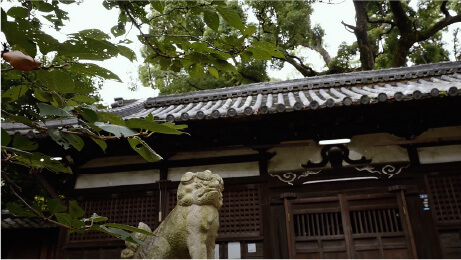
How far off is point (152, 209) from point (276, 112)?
288cm

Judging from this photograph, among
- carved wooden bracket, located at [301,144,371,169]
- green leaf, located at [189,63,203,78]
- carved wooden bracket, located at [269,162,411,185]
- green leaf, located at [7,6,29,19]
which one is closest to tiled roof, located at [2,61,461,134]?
carved wooden bracket, located at [301,144,371,169]

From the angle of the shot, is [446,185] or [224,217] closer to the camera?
[446,185]

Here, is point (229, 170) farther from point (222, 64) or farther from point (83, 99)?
point (83, 99)

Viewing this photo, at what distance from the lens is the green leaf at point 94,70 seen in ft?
4.41

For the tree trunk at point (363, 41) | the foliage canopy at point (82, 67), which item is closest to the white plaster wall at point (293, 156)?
the foliage canopy at point (82, 67)

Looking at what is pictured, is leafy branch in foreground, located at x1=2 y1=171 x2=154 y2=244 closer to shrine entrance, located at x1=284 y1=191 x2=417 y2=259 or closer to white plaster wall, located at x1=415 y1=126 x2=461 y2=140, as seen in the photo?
shrine entrance, located at x1=284 y1=191 x2=417 y2=259

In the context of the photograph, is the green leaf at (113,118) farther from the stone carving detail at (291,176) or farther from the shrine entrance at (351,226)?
the stone carving detail at (291,176)

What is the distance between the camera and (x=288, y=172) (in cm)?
632

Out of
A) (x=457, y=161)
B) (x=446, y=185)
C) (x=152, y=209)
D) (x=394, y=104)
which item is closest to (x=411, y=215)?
(x=446, y=185)

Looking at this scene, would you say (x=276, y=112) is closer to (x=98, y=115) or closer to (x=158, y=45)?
(x=158, y=45)

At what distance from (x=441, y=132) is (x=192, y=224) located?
457cm

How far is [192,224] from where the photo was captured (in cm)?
434

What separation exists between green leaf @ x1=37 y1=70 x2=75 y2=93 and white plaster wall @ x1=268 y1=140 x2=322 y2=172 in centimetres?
533

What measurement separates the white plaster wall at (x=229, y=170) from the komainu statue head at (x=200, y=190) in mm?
1984
